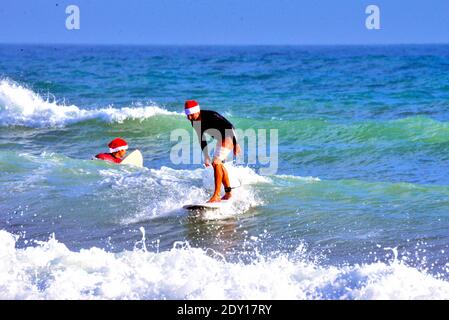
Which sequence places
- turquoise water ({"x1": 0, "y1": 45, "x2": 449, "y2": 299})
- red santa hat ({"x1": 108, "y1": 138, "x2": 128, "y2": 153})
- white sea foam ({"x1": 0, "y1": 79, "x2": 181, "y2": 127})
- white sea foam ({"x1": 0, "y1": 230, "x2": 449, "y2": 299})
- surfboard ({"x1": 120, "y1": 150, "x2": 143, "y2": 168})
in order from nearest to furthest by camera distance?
white sea foam ({"x1": 0, "y1": 230, "x2": 449, "y2": 299})
turquoise water ({"x1": 0, "y1": 45, "x2": 449, "y2": 299})
red santa hat ({"x1": 108, "y1": 138, "x2": 128, "y2": 153})
surfboard ({"x1": 120, "y1": 150, "x2": 143, "y2": 168})
white sea foam ({"x1": 0, "y1": 79, "x2": 181, "y2": 127})

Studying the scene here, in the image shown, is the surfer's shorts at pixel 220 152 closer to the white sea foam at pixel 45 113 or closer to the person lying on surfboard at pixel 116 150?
the person lying on surfboard at pixel 116 150

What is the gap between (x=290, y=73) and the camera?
37.3m

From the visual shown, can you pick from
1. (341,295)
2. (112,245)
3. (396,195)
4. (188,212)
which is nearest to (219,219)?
(188,212)

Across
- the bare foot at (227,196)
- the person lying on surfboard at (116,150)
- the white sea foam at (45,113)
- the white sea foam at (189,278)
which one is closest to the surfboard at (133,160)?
the person lying on surfboard at (116,150)

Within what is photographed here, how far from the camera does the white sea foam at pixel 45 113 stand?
21.1 metres

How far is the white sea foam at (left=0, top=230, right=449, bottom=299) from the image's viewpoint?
7.02 meters

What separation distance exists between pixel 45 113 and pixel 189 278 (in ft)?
50.8

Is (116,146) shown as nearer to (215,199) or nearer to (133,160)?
(133,160)

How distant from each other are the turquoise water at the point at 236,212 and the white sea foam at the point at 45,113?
58 millimetres

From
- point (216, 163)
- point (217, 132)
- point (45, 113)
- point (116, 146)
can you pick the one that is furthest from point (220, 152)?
point (45, 113)

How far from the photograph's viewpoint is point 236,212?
10.6 m

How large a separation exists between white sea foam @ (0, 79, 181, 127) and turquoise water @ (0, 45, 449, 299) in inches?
2.3

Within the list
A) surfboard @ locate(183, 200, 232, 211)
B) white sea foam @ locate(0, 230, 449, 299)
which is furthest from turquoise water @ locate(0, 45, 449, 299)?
surfboard @ locate(183, 200, 232, 211)

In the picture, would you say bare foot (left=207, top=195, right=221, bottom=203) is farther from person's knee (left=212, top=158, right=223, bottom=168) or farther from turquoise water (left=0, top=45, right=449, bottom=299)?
person's knee (left=212, top=158, right=223, bottom=168)
